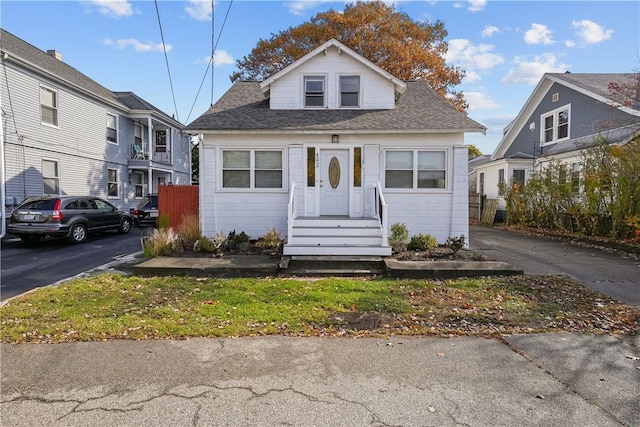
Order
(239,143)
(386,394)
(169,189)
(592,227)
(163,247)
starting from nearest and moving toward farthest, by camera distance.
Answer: (386,394) < (163,247) < (239,143) < (169,189) < (592,227)

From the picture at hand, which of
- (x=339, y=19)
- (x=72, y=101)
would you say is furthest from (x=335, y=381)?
(x=339, y=19)

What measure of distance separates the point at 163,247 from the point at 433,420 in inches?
308

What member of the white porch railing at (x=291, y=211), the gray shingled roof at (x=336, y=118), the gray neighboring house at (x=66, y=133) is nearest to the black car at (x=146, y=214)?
the gray neighboring house at (x=66, y=133)

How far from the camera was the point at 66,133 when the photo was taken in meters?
16.1

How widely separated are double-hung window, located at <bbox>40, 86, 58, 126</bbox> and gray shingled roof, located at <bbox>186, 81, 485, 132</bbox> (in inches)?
328

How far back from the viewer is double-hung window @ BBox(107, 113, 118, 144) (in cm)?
1933

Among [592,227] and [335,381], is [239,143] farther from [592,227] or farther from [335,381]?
[592,227]

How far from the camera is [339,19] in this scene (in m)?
23.2

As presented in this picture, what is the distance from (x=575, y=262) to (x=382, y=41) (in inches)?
729

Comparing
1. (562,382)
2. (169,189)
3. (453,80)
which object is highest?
(453,80)

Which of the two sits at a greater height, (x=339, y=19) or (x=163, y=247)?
(x=339, y=19)

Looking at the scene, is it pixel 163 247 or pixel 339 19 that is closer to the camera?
pixel 163 247

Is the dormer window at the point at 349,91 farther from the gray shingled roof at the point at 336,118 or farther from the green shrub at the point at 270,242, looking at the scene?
the green shrub at the point at 270,242

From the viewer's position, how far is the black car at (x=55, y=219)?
11203mm
